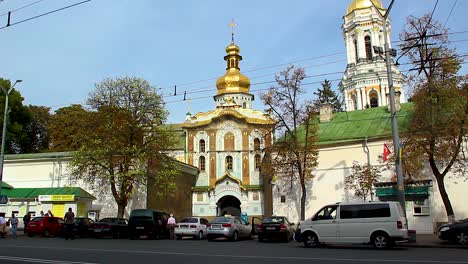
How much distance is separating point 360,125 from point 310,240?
17.6 metres

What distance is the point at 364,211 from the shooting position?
1767 cm

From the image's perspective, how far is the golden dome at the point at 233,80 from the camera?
59.7 metres

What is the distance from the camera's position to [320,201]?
103 feet

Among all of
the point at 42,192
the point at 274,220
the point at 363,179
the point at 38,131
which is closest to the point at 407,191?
the point at 363,179

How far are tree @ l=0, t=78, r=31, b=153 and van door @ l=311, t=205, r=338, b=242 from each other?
136 ft

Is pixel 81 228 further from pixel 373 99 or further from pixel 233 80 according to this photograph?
pixel 373 99

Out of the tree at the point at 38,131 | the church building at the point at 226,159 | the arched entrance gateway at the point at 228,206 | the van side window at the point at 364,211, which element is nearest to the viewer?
the van side window at the point at 364,211

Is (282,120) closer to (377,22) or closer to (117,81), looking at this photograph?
(117,81)

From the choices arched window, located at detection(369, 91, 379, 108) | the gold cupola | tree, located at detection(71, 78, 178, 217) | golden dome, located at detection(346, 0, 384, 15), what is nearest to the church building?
the gold cupola

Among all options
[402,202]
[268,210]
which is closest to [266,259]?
[402,202]

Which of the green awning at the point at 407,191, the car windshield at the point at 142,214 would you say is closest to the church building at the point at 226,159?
the green awning at the point at 407,191

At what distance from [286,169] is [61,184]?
1990 centimetres

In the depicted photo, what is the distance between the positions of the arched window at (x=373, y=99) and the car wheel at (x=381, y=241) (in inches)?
1875

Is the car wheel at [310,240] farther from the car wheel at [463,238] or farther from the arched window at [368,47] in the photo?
the arched window at [368,47]
